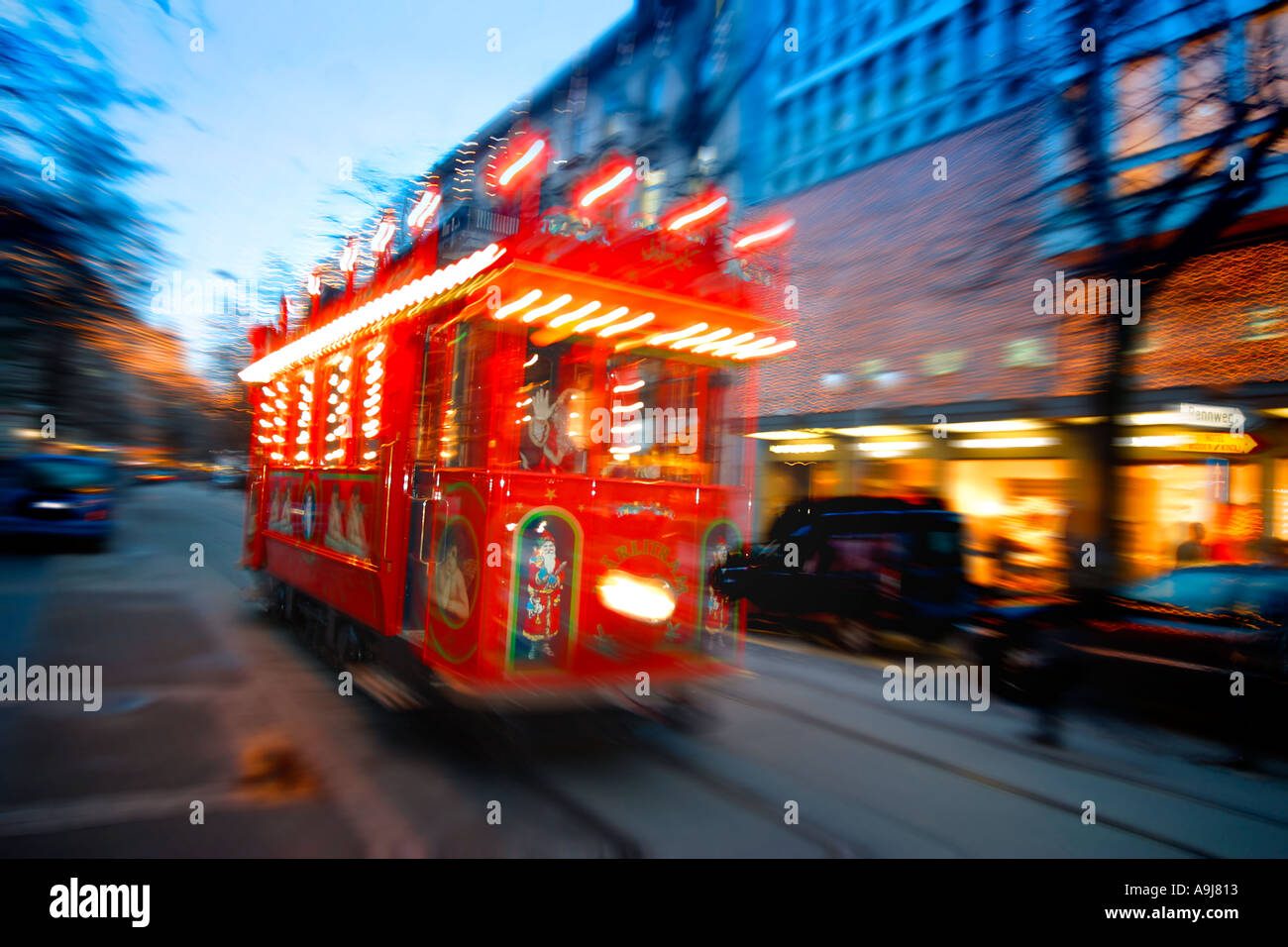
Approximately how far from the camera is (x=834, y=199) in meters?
17.6

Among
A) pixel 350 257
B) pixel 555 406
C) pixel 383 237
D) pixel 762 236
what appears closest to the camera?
pixel 555 406

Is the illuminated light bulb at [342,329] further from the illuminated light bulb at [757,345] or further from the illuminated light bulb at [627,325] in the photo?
the illuminated light bulb at [757,345]

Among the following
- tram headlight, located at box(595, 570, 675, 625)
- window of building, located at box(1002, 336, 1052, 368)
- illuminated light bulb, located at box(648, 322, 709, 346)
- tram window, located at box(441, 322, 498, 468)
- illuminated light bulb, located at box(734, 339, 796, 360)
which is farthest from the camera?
window of building, located at box(1002, 336, 1052, 368)

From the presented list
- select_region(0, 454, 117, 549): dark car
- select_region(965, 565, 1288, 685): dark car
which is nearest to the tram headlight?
select_region(965, 565, 1288, 685): dark car

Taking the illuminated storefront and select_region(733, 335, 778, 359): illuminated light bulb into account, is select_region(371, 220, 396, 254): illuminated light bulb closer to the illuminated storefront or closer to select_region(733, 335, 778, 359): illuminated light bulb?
select_region(733, 335, 778, 359): illuminated light bulb

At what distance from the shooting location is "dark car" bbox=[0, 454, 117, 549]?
41.7 feet

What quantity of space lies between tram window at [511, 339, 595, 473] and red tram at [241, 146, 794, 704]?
0.05 feet

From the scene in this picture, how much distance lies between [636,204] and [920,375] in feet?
28.0

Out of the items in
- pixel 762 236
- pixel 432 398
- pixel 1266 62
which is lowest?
pixel 432 398

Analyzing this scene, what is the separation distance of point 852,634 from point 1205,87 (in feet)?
21.7

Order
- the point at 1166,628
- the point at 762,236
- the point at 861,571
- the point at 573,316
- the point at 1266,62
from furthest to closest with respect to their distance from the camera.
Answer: the point at 861,571 < the point at 1266,62 < the point at 1166,628 < the point at 762,236 < the point at 573,316

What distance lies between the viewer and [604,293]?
493 cm

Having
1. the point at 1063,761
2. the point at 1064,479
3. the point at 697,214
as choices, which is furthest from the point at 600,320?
the point at 1064,479

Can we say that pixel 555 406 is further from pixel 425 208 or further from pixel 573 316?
pixel 425 208
